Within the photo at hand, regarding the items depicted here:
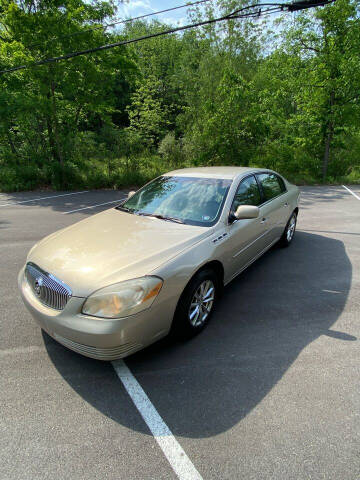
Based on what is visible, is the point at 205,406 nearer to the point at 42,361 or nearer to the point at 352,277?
the point at 42,361

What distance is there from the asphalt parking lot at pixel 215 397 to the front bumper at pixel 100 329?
0.34 metres

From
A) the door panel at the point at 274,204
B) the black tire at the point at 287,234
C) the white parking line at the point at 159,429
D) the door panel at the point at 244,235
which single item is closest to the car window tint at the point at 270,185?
the door panel at the point at 274,204

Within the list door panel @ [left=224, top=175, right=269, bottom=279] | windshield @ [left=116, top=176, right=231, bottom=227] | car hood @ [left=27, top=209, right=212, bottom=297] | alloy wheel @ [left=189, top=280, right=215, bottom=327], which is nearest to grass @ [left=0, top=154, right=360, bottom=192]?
windshield @ [left=116, top=176, right=231, bottom=227]

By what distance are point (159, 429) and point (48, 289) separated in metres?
1.36

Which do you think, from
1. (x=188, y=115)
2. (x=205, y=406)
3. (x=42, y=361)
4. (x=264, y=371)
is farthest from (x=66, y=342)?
(x=188, y=115)

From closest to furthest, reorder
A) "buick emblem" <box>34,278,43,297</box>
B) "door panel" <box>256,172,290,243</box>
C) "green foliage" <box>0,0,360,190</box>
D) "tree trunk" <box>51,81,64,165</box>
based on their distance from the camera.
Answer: "buick emblem" <box>34,278,43,297</box>, "door panel" <box>256,172,290,243</box>, "green foliage" <box>0,0,360,190</box>, "tree trunk" <box>51,81,64,165</box>

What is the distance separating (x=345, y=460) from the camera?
5.53 ft

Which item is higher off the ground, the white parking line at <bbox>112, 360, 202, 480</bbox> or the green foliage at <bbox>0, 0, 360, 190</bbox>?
the green foliage at <bbox>0, 0, 360, 190</bbox>

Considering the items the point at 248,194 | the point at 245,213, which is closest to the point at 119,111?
the point at 248,194

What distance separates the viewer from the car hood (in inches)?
87.3

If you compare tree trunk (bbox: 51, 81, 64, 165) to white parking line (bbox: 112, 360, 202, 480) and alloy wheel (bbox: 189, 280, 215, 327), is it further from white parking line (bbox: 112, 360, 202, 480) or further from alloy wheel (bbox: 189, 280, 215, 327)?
white parking line (bbox: 112, 360, 202, 480)

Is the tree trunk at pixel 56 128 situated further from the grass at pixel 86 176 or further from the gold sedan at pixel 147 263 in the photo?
the gold sedan at pixel 147 263

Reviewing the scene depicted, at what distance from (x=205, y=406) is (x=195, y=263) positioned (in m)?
1.14

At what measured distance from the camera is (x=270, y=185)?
176 inches
